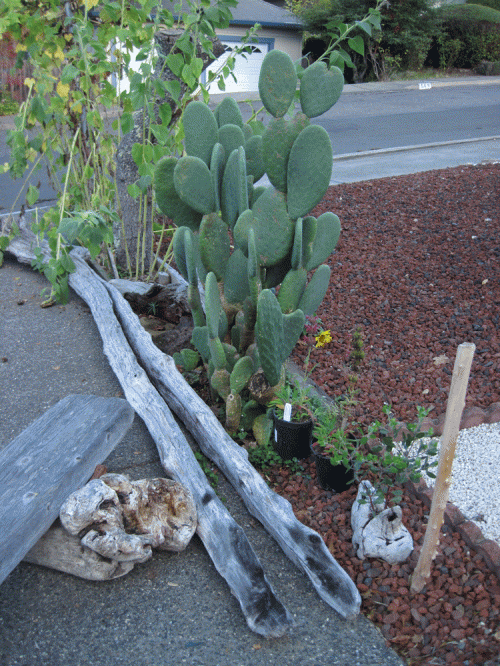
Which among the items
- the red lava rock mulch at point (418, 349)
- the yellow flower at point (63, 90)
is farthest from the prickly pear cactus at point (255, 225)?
the yellow flower at point (63, 90)

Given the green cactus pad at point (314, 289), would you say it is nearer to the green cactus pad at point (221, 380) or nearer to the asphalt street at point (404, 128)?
the green cactus pad at point (221, 380)

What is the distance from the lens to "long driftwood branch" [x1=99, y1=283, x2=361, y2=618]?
1.93 m

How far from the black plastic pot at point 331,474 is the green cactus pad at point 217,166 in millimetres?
1200

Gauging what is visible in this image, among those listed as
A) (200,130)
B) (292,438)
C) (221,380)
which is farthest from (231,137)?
(292,438)

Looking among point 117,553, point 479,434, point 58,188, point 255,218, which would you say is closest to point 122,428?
point 117,553

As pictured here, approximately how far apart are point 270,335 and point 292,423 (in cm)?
39

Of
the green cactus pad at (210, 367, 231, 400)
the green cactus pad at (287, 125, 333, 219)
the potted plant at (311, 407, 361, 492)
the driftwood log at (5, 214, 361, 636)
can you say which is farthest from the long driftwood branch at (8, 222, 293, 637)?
the green cactus pad at (287, 125, 333, 219)

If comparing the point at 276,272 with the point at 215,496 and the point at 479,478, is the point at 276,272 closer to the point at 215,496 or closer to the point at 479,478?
the point at 215,496

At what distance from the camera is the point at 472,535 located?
85.3 inches

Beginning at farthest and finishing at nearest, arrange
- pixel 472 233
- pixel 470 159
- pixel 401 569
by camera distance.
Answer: pixel 470 159, pixel 472 233, pixel 401 569

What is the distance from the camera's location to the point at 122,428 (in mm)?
2318

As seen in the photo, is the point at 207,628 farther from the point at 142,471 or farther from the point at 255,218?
the point at 255,218

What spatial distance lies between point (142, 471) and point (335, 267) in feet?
8.33

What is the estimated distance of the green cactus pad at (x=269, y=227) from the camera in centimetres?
252
